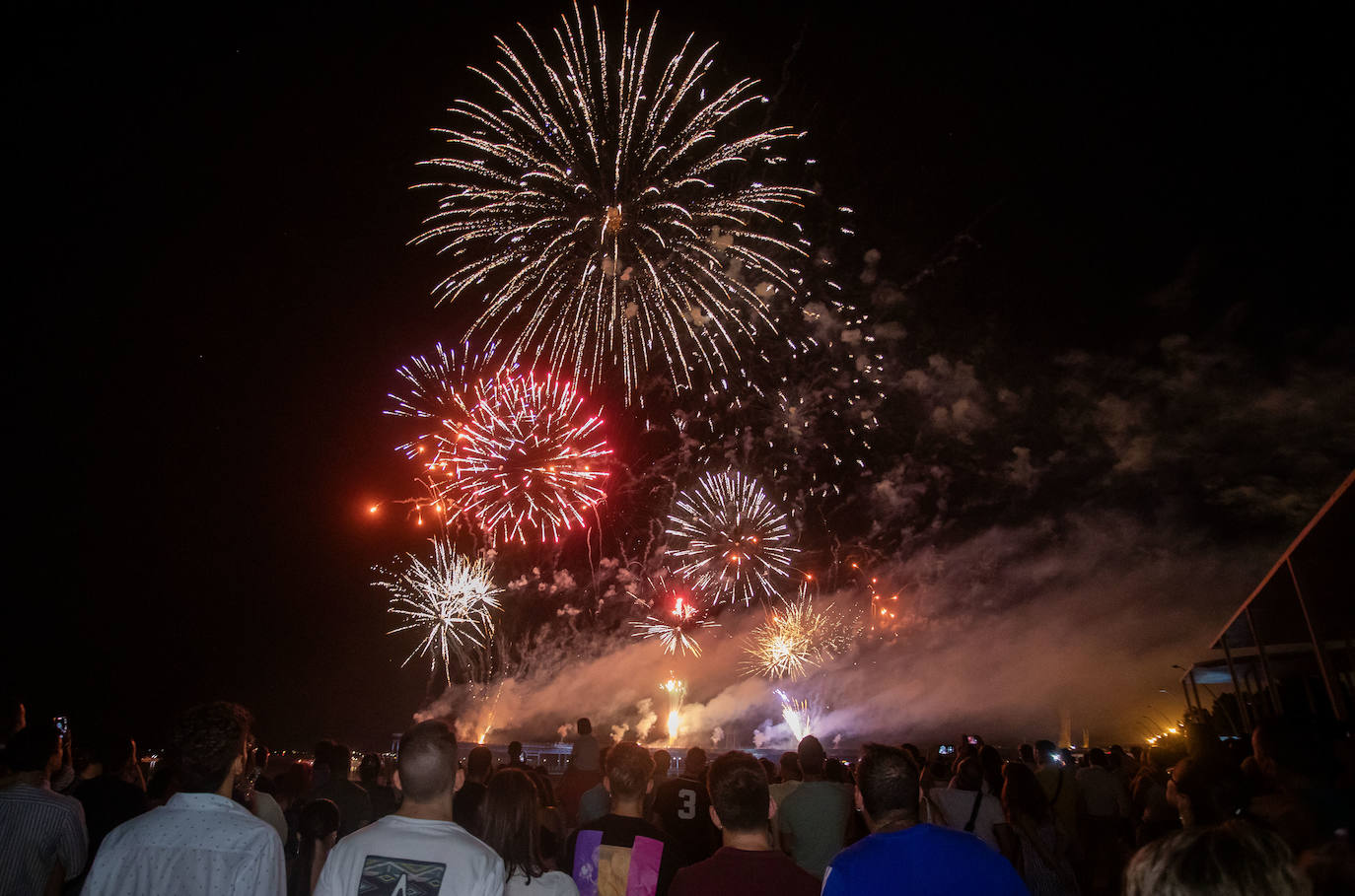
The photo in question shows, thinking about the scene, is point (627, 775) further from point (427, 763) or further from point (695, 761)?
point (695, 761)

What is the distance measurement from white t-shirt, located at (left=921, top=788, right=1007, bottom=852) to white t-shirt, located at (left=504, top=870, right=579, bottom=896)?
3.68m

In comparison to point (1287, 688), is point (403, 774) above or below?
below

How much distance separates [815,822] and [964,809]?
1292 millimetres

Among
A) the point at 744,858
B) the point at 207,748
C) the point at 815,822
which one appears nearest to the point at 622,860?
the point at 744,858

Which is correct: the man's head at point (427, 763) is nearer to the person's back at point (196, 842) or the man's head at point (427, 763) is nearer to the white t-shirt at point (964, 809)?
the person's back at point (196, 842)

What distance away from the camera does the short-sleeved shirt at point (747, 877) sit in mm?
3459

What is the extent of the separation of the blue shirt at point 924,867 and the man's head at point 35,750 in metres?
4.96

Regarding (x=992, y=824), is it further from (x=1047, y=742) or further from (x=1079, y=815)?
(x=1047, y=742)

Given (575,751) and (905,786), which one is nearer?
(905,786)

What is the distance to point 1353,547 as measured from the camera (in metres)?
11.5

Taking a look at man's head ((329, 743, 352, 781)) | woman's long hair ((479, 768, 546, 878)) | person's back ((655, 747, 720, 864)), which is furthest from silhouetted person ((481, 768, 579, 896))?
man's head ((329, 743, 352, 781))

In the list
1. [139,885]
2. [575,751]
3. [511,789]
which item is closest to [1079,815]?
[575,751]

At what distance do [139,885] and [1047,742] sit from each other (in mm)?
9808

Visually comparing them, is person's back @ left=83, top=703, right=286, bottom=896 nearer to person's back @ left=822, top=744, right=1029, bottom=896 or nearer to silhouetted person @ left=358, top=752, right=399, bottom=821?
person's back @ left=822, top=744, right=1029, bottom=896
